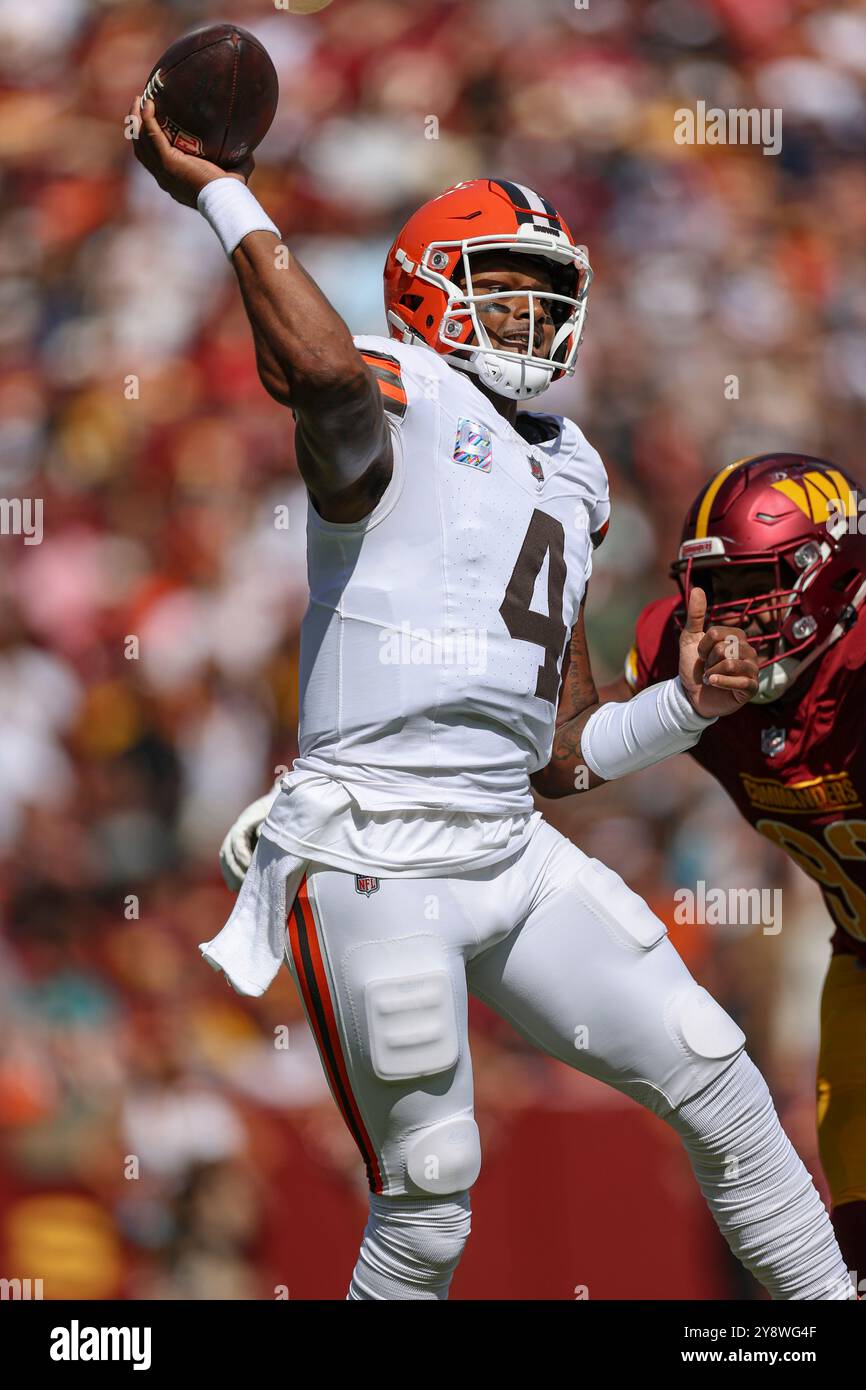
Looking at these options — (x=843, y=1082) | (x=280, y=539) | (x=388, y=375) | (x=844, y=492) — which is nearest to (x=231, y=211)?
(x=388, y=375)

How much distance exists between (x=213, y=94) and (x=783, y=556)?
1.21 meters

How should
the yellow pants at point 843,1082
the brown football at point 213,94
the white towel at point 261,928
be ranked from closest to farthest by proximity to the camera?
1. the brown football at point 213,94
2. the white towel at point 261,928
3. the yellow pants at point 843,1082

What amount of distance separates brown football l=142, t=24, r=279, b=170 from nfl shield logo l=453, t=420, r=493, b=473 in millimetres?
483

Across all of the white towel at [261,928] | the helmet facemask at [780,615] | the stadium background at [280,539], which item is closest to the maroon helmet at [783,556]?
the helmet facemask at [780,615]

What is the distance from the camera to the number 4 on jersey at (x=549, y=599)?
92.2 inches

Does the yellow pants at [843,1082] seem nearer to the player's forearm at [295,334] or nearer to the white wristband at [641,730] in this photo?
the white wristband at [641,730]

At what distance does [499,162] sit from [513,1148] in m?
3.38

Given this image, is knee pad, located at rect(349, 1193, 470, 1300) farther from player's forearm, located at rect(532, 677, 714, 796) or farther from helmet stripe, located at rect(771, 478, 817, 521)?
helmet stripe, located at rect(771, 478, 817, 521)

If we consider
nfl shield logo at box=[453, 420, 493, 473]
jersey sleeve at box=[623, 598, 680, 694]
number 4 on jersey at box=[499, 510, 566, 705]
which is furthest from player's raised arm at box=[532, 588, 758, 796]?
nfl shield logo at box=[453, 420, 493, 473]

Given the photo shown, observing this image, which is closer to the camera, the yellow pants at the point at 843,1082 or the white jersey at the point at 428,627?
the white jersey at the point at 428,627

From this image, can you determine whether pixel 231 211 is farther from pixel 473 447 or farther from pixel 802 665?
pixel 802 665

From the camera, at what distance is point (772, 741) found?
2854 millimetres

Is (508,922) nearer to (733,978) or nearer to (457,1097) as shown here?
(457,1097)

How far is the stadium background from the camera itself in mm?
3725
